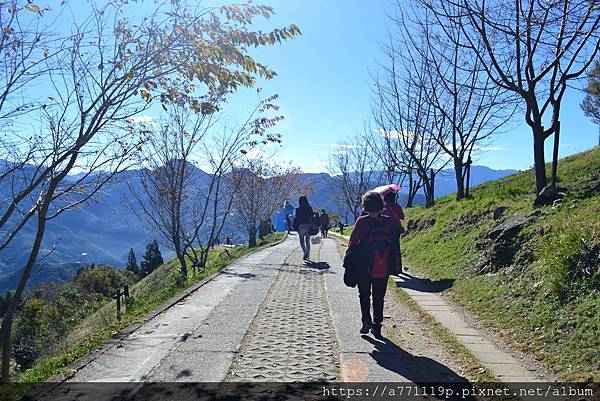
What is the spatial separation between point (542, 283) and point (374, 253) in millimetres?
2208

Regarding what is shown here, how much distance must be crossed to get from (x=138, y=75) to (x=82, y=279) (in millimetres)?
32214

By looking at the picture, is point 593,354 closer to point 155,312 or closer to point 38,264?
point 155,312

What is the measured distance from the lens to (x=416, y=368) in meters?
4.75

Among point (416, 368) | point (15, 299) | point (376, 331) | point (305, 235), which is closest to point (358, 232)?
point (376, 331)

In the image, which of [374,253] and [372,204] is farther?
[372,204]

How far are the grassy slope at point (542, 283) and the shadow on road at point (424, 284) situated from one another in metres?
0.21

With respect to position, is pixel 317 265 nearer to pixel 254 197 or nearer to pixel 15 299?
pixel 15 299

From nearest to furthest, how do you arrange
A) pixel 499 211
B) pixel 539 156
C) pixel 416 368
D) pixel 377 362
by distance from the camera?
1. pixel 416 368
2. pixel 377 362
3. pixel 539 156
4. pixel 499 211

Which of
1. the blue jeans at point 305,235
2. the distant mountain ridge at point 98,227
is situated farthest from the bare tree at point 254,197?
the blue jeans at point 305,235

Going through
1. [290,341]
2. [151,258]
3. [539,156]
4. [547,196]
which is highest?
[539,156]

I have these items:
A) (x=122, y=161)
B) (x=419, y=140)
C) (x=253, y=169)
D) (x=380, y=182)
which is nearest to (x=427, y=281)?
(x=122, y=161)

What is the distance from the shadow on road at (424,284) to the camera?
349 inches

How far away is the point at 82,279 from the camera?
114 feet

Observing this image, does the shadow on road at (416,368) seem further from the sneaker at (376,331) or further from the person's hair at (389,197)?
the person's hair at (389,197)
